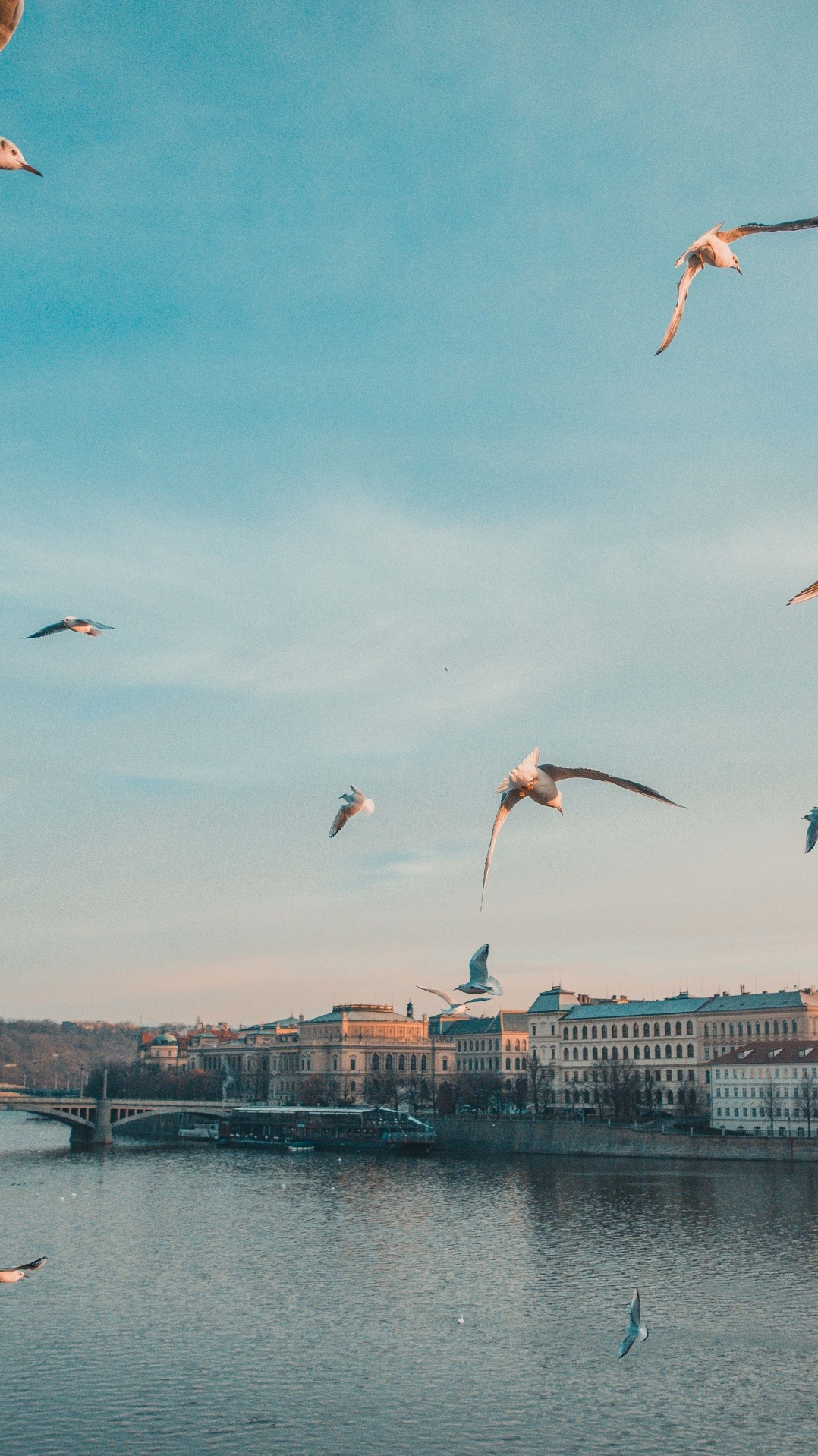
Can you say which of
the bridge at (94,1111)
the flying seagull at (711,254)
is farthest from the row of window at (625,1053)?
the flying seagull at (711,254)

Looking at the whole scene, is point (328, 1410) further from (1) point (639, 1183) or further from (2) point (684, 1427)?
(1) point (639, 1183)

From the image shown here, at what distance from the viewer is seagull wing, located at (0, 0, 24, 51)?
5.20 meters

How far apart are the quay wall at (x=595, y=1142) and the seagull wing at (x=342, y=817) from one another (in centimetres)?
6701

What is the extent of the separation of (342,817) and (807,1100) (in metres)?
85.4

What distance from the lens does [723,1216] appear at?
54.1 m

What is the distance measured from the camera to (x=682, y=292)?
955cm

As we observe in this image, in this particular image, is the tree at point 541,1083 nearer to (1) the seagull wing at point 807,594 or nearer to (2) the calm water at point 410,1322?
(2) the calm water at point 410,1322

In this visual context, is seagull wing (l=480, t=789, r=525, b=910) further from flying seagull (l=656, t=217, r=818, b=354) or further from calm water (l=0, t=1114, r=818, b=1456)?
calm water (l=0, t=1114, r=818, b=1456)

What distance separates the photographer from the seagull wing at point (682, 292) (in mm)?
8281

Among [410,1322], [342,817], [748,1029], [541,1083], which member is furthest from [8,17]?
[541,1083]

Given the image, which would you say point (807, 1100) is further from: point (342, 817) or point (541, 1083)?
point (342, 817)

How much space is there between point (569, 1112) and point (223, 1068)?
238ft

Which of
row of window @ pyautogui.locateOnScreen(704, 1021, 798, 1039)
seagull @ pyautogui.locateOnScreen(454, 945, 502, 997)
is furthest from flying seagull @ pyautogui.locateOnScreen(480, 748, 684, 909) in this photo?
row of window @ pyautogui.locateOnScreen(704, 1021, 798, 1039)

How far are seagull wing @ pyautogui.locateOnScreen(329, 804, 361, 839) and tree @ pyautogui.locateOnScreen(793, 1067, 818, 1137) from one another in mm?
83135
